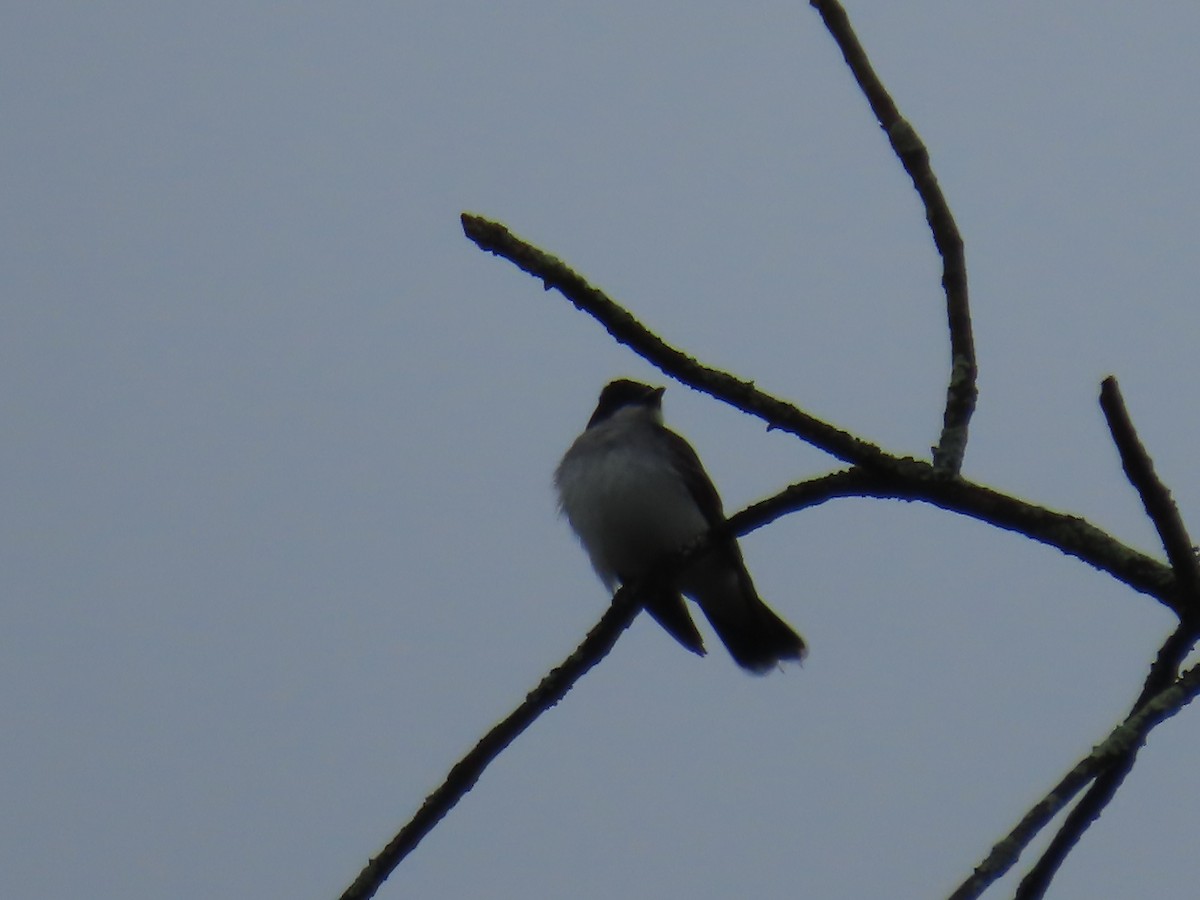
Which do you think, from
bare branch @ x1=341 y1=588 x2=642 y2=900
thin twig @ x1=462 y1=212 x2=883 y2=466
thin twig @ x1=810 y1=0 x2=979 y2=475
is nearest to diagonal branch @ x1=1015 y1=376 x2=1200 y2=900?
thin twig @ x1=810 y1=0 x2=979 y2=475

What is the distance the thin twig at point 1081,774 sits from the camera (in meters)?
2.14

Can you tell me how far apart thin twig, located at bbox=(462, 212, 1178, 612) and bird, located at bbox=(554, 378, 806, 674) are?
382cm

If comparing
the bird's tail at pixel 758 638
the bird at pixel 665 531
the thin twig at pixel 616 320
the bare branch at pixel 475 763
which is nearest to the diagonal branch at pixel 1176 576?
the thin twig at pixel 616 320

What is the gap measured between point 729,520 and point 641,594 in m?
0.65

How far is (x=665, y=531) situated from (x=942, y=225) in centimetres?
402

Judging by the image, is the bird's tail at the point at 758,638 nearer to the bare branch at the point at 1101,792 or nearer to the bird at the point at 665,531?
the bird at the point at 665,531

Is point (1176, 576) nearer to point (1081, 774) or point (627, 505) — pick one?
point (1081, 774)

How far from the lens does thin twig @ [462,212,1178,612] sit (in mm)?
2848

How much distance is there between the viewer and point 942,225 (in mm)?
3277

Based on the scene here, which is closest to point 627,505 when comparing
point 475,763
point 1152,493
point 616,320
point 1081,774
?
point 616,320

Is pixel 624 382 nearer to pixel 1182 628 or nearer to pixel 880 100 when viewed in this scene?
pixel 880 100

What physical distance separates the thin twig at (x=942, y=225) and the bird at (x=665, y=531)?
375cm

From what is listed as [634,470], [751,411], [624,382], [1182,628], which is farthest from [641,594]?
[624,382]

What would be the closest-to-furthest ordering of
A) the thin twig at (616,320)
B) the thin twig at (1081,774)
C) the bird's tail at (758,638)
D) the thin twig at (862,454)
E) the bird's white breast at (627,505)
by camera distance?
1. the thin twig at (1081,774)
2. the thin twig at (862,454)
3. the thin twig at (616,320)
4. the bird's white breast at (627,505)
5. the bird's tail at (758,638)
